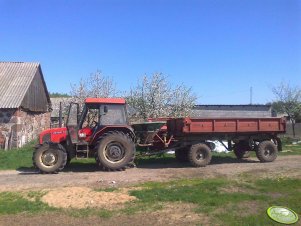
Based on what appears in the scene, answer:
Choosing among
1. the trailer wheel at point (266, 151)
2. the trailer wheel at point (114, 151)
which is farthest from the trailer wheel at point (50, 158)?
the trailer wheel at point (266, 151)

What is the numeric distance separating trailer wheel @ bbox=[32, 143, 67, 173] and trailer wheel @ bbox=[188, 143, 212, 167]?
14.2 ft

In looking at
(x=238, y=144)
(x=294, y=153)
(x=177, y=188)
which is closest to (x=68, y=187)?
(x=177, y=188)

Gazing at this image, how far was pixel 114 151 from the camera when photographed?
1362 cm

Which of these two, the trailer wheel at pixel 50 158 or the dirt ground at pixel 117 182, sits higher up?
the trailer wheel at pixel 50 158

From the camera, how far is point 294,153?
19.0 m

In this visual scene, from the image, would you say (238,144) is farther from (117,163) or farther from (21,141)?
(21,141)

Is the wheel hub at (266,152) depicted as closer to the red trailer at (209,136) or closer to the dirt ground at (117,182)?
the red trailer at (209,136)

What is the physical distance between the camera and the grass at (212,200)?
7.84m

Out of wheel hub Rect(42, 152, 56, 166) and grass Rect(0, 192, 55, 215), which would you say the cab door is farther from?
grass Rect(0, 192, 55, 215)

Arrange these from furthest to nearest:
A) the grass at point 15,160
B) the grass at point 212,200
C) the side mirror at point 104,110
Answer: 1. the grass at point 15,160
2. the side mirror at point 104,110
3. the grass at point 212,200

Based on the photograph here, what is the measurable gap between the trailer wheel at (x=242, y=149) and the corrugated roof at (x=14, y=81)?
1184cm

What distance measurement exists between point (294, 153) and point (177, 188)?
10603mm

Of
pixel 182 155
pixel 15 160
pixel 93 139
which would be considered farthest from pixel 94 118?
pixel 15 160
